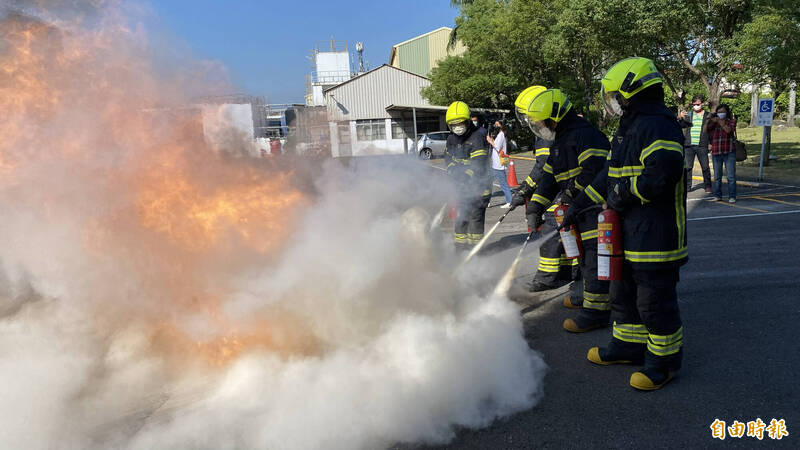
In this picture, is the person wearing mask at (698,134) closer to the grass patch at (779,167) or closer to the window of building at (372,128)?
the grass patch at (779,167)

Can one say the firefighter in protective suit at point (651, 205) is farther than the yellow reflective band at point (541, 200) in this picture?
No

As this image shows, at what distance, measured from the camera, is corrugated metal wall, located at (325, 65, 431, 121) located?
34344 millimetres

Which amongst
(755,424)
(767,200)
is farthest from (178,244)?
(767,200)

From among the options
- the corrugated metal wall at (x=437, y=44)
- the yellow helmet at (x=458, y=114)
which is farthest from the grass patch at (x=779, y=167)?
the corrugated metal wall at (x=437, y=44)

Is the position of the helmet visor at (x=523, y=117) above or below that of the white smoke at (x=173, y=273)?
above

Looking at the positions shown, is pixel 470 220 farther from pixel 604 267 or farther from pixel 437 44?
pixel 437 44

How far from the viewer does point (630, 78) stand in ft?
10.4

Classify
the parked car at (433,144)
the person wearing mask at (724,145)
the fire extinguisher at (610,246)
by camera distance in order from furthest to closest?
1. the parked car at (433,144)
2. the person wearing mask at (724,145)
3. the fire extinguisher at (610,246)

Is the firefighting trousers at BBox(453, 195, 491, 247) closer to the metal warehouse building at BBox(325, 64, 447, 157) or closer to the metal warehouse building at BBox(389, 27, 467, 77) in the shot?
the metal warehouse building at BBox(325, 64, 447, 157)

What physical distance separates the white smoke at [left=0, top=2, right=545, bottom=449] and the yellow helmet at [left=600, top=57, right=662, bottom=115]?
181cm

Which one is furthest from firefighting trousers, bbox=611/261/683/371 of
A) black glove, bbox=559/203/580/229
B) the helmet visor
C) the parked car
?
the parked car

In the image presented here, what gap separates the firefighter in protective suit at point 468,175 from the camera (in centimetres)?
591

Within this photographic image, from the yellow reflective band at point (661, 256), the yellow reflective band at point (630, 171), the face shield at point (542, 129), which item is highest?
the face shield at point (542, 129)

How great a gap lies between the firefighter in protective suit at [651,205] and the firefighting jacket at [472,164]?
264cm
